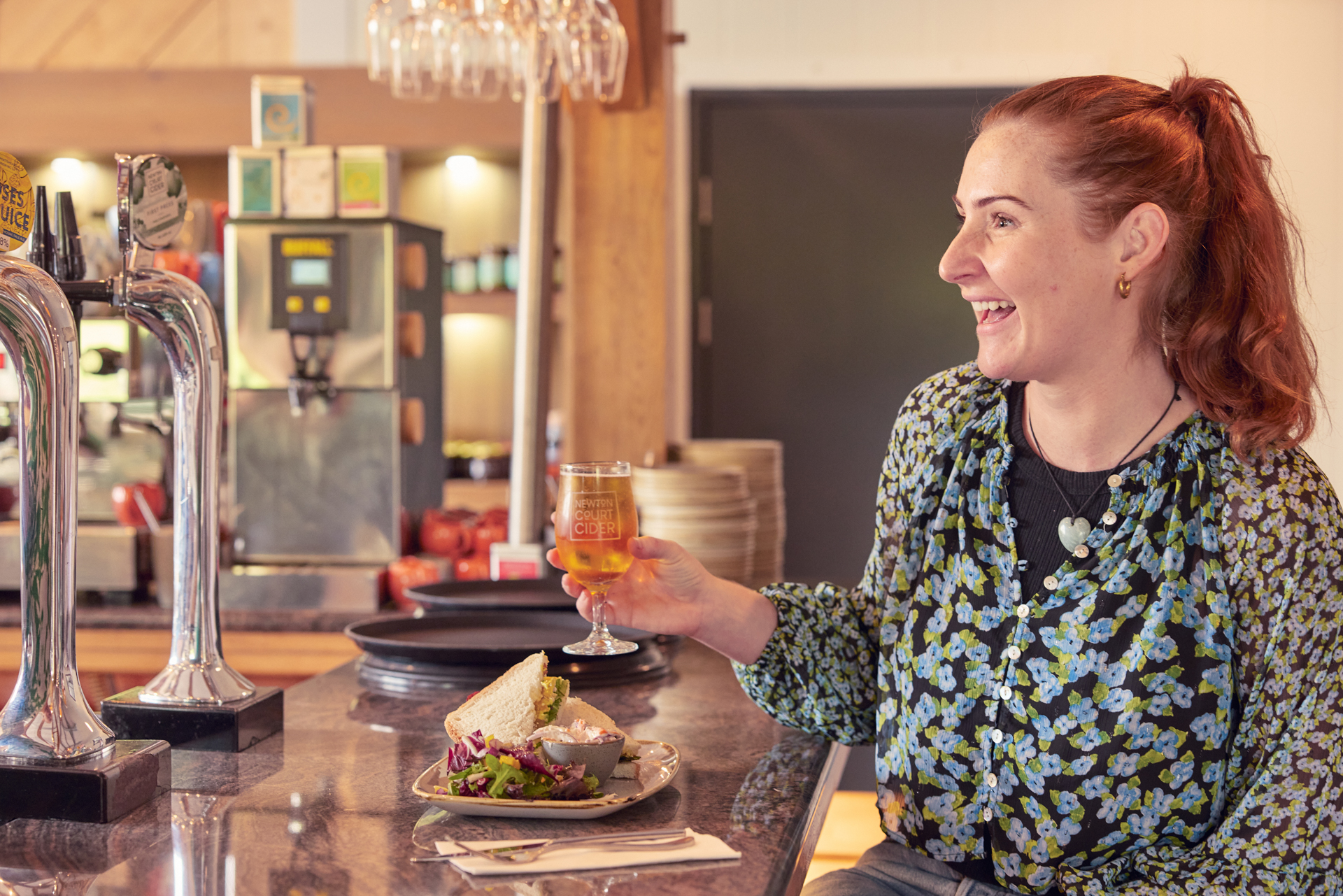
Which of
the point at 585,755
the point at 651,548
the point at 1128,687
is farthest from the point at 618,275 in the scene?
the point at 585,755

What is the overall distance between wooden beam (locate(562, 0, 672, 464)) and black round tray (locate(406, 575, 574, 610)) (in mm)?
1258

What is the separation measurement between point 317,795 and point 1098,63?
193 inches

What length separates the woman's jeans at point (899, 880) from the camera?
1370 mm

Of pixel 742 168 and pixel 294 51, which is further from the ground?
pixel 294 51

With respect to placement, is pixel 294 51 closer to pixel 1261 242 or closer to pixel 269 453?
pixel 269 453

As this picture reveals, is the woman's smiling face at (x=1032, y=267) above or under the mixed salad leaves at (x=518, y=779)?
above

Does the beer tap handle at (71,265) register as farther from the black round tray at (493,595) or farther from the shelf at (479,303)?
the shelf at (479,303)

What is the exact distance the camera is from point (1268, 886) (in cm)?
122

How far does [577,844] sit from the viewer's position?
1042 millimetres

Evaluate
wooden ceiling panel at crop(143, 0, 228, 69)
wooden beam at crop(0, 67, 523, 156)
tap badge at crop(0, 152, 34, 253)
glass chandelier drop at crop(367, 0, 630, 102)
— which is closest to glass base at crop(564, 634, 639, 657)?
tap badge at crop(0, 152, 34, 253)

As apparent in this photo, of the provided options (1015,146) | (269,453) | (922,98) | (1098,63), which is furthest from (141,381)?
(1098,63)

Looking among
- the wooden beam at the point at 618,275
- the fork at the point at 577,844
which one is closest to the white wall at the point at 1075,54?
the wooden beam at the point at 618,275

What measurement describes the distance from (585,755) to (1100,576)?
0.60 meters

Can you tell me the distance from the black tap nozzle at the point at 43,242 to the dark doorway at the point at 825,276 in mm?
4180
